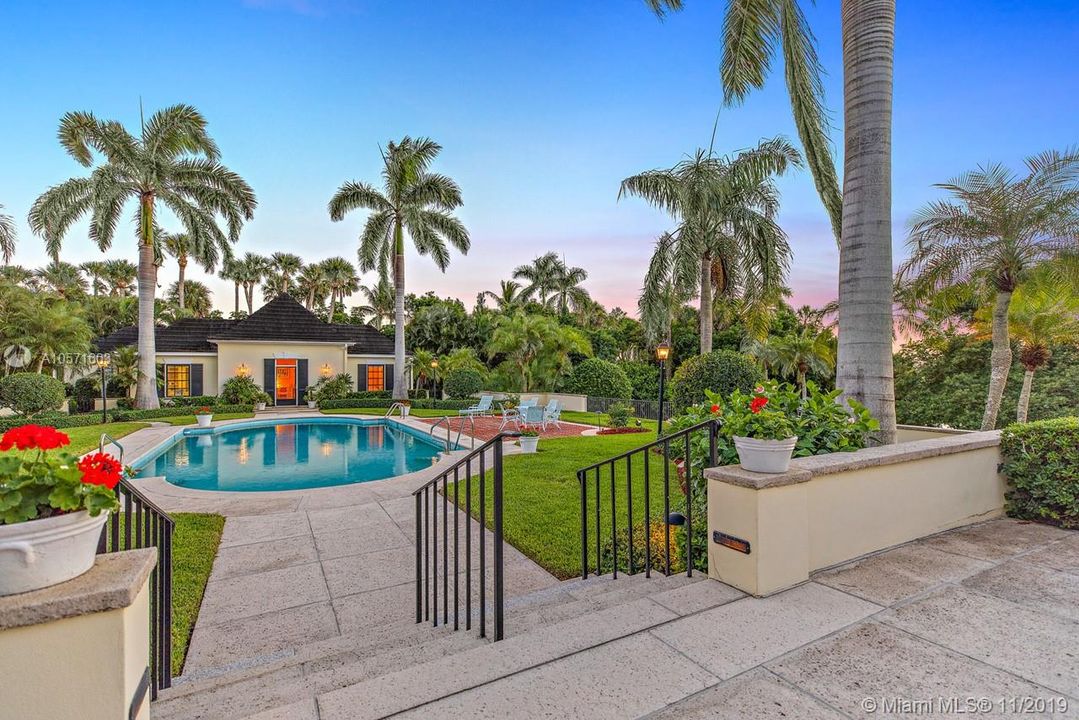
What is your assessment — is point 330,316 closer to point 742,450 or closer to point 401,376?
point 401,376

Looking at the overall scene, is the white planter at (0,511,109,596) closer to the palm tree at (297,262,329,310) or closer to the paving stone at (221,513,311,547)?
the paving stone at (221,513,311,547)

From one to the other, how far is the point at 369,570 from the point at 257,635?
1.17m

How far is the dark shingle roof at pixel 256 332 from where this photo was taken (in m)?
A: 20.9

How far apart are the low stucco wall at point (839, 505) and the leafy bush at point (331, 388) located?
68.4 feet

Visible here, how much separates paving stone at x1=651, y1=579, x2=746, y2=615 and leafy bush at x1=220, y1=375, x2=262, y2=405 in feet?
69.6

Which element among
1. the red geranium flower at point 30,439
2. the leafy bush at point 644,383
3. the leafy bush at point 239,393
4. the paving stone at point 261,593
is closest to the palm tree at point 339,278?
the leafy bush at point 239,393

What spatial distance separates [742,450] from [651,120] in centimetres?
1096

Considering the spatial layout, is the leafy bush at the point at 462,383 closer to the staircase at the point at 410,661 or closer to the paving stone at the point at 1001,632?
the staircase at the point at 410,661

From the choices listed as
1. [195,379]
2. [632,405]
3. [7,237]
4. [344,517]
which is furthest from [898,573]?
[195,379]

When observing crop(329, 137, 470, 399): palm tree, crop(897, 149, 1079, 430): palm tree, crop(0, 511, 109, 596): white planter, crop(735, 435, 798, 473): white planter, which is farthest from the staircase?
crop(329, 137, 470, 399): palm tree

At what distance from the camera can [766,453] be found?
2.73 m

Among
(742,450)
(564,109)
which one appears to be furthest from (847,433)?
(564,109)

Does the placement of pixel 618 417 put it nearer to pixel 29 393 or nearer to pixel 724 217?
pixel 724 217

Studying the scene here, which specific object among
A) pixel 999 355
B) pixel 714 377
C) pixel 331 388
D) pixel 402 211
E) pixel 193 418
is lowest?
pixel 193 418
